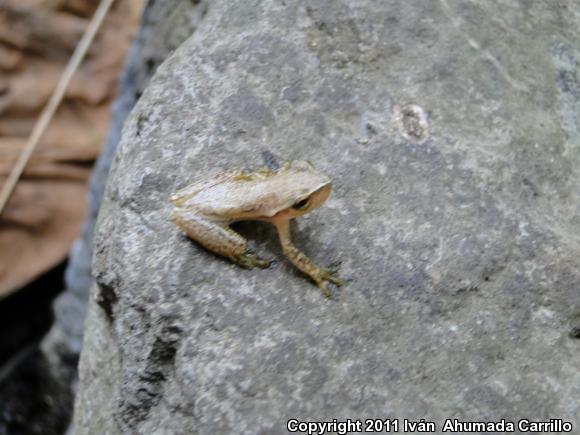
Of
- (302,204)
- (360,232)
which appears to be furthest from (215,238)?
(360,232)

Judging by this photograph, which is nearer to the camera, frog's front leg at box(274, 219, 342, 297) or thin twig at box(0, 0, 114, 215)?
frog's front leg at box(274, 219, 342, 297)

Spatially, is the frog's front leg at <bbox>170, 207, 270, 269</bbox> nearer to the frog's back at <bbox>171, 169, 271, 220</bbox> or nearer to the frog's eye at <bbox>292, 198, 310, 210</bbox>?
the frog's back at <bbox>171, 169, 271, 220</bbox>

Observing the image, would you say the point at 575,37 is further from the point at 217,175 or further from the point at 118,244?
the point at 118,244

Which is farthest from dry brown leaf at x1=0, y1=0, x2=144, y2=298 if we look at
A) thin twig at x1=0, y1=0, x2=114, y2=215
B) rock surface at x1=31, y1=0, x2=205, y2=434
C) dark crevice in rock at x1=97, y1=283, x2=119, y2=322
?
dark crevice in rock at x1=97, y1=283, x2=119, y2=322

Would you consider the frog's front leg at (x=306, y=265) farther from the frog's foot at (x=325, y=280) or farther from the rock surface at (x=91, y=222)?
the rock surface at (x=91, y=222)

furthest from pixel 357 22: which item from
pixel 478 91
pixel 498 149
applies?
pixel 498 149
